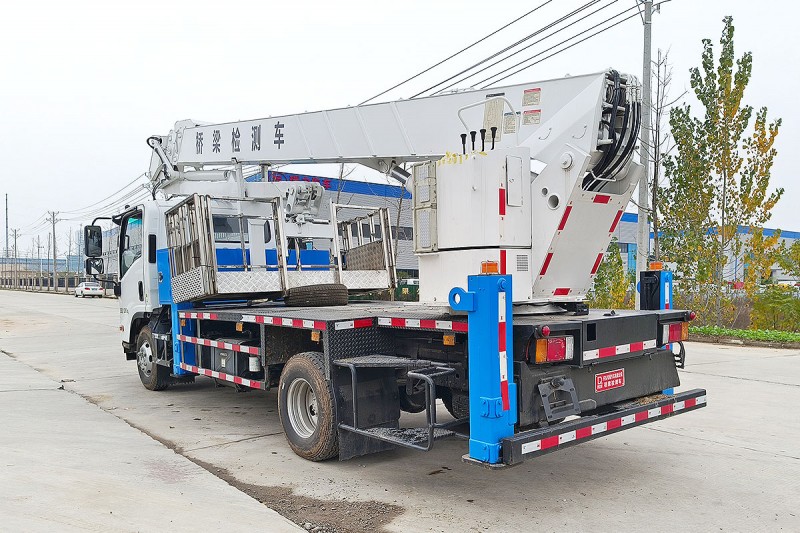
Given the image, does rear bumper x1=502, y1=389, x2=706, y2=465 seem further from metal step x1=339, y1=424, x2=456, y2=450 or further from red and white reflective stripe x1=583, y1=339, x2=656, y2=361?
metal step x1=339, y1=424, x2=456, y2=450

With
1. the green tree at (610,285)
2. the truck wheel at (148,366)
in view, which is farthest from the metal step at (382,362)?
the green tree at (610,285)

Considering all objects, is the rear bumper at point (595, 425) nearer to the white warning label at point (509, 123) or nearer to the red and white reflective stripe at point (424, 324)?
the red and white reflective stripe at point (424, 324)

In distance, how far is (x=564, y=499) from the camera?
5418mm

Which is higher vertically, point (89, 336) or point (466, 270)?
point (466, 270)

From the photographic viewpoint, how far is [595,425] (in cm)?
529

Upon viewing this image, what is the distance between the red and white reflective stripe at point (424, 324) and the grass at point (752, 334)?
41.8 ft

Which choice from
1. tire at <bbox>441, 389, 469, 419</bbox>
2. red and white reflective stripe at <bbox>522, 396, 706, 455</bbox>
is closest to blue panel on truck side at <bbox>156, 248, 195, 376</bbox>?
tire at <bbox>441, 389, 469, 419</bbox>

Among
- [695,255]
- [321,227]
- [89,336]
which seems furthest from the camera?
[89,336]

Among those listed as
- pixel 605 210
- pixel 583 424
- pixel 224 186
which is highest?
pixel 224 186

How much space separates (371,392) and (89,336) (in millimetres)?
16610

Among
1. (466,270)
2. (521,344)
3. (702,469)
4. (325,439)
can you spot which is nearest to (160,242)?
(325,439)

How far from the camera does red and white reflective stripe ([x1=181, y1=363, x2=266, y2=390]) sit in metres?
7.30

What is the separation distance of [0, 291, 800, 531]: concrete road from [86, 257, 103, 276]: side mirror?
2.33 meters

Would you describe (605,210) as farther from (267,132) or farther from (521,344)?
(267,132)
